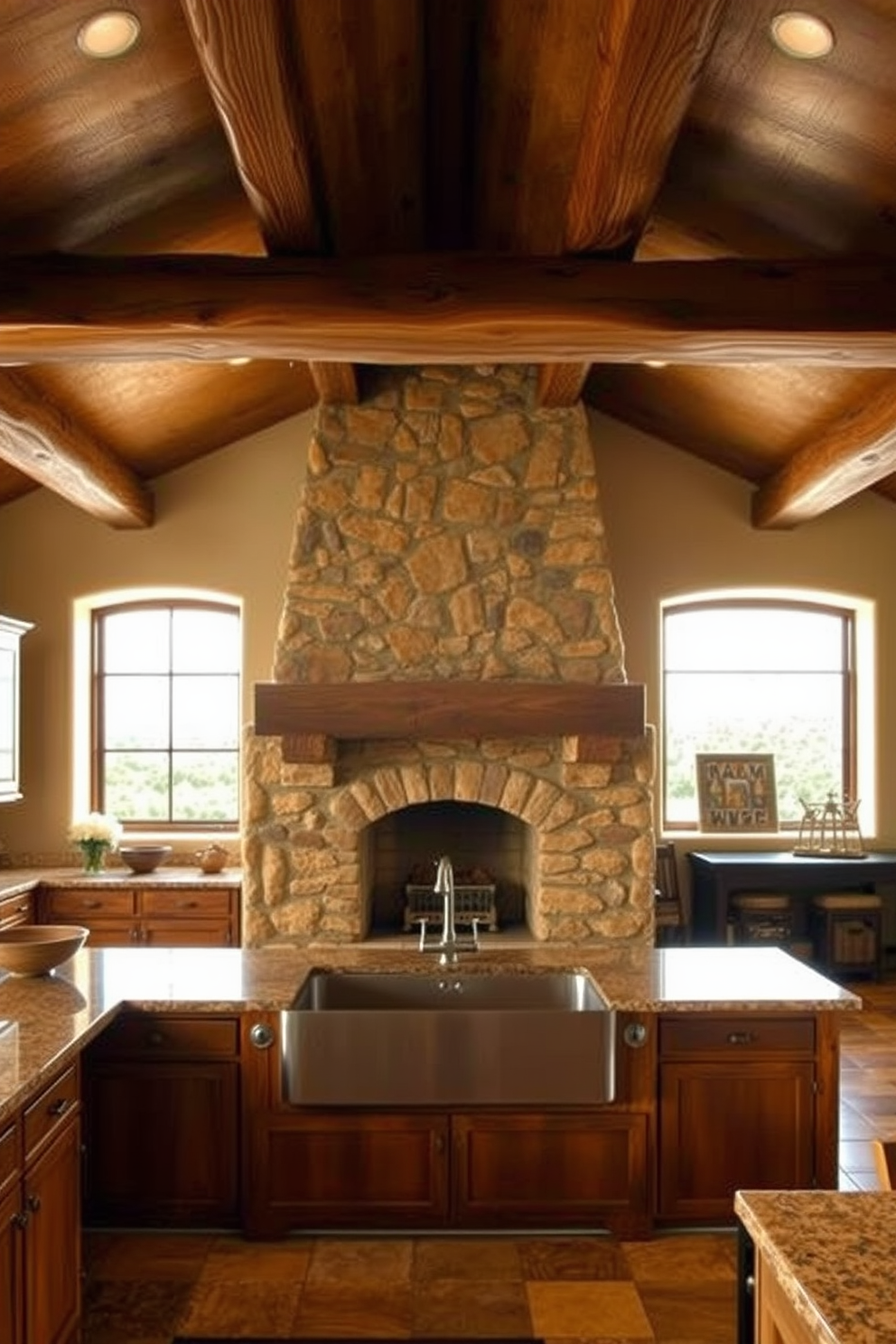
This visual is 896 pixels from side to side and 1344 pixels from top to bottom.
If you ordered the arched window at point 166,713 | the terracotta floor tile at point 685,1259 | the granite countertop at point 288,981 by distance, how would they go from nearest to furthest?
the granite countertop at point 288,981
the terracotta floor tile at point 685,1259
the arched window at point 166,713

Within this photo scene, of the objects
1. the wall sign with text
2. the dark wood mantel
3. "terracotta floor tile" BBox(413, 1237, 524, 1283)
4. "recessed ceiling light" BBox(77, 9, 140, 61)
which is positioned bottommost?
"terracotta floor tile" BBox(413, 1237, 524, 1283)

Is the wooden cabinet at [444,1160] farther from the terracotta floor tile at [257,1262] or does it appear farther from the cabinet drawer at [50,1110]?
the cabinet drawer at [50,1110]

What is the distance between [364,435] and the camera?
5.85 meters

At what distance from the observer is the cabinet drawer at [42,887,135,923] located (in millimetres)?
→ 6258

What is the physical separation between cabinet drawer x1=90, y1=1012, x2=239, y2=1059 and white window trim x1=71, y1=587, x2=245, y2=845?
360cm

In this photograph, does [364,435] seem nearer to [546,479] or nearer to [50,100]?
[546,479]

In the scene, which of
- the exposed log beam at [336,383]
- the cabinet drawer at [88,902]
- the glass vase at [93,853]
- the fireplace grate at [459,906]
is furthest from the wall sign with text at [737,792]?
the glass vase at [93,853]

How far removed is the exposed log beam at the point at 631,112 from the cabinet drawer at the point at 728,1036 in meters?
2.34

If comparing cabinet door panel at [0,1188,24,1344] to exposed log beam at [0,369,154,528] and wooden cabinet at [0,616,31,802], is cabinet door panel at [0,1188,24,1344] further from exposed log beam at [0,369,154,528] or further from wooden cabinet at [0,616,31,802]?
wooden cabinet at [0,616,31,802]

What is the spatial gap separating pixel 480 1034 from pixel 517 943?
7.83ft

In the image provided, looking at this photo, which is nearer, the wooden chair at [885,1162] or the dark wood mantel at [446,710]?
the wooden chair at [885,1162]

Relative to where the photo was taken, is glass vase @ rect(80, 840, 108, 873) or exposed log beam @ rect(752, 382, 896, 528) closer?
exposed log beam @ rect(752, 382, 896, 528)

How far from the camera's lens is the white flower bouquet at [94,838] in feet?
21.2

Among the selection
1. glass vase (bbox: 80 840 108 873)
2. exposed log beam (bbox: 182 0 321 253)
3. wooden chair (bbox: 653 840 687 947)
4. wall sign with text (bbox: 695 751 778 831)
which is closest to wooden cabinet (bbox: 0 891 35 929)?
glass vase (bbox: 80 840 108 873)
